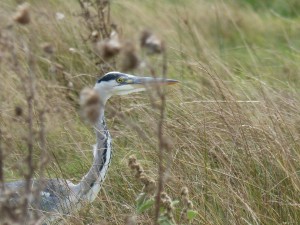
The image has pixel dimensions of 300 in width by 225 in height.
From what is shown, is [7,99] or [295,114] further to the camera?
[7,99]

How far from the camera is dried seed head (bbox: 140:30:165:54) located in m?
1.98

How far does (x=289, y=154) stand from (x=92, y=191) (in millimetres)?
876

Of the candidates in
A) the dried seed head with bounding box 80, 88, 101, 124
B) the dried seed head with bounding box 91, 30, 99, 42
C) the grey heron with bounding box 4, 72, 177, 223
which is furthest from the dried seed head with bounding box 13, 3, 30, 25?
the dried seed head with bounding box 91, 30, 99, 42

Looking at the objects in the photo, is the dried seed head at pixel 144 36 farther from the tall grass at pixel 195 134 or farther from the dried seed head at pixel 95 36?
the dried seed head at pixel 95 36

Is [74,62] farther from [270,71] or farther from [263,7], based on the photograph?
[263,7]

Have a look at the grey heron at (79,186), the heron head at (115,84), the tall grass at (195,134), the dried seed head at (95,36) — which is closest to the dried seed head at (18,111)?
the tall grass at (195,134)

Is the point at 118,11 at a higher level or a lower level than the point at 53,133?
lower

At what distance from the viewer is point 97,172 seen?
3.77 metres

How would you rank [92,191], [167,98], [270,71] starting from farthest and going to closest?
[270,71]
[167,98]
[92,191]

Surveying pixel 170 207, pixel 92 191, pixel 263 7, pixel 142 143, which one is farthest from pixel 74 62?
pixel 170 207

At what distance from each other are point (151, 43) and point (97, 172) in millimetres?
1842

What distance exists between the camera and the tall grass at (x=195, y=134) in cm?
371

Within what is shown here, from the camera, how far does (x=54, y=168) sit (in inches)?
155

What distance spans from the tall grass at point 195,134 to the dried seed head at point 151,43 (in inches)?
16.8
